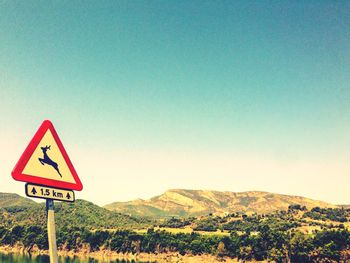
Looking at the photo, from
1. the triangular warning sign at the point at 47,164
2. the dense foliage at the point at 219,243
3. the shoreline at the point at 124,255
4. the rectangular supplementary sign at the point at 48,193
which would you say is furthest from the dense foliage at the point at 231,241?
the triangular warning sign at the point at 47,164

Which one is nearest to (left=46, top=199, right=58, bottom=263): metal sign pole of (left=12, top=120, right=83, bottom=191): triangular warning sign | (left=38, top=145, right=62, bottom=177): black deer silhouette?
(left=12, top=120, right=83, bottom=191): triangular warning sign

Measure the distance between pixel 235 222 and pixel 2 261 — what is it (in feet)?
430

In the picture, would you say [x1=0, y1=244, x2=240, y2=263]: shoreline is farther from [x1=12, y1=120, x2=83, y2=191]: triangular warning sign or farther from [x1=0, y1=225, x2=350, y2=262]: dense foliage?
[x1=12, y1=120, x2=83, y2=191]: triangular warning sign

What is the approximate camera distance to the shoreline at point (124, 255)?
123 metres

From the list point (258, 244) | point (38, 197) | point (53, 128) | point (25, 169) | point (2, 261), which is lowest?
point (2, 261)

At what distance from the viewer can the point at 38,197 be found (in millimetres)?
5562

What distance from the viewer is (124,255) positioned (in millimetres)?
140750

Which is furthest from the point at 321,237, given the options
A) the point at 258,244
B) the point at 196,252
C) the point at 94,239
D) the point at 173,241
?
the point at 94,239

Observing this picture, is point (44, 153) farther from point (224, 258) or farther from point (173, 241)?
point (173, 241)

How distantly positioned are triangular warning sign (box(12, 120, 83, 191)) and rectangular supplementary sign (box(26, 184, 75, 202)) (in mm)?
75

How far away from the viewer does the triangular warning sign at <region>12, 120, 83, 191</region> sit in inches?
217

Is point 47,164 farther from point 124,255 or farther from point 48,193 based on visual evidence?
point 124,255

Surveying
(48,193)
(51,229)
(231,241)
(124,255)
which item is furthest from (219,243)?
(48,193)

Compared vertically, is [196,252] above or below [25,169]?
below
